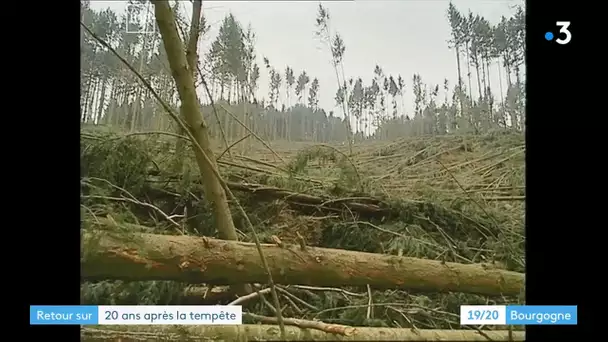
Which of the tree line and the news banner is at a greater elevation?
the tree line

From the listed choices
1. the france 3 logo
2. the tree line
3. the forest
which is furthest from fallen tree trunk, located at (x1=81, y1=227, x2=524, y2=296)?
the france 3 logo

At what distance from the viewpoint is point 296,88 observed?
0.82 meters

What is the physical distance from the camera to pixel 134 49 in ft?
2.65

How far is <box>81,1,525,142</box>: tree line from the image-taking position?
799 mm

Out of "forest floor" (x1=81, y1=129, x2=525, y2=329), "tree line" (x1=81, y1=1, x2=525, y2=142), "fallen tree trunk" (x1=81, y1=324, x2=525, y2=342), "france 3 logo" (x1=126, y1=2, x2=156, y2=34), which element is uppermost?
"france 3 logo" (x1=126, y1=2, x2=156, y2=34)

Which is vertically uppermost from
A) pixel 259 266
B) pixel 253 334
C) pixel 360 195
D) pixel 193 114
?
pixel 193 114

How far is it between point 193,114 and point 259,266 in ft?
1.05
